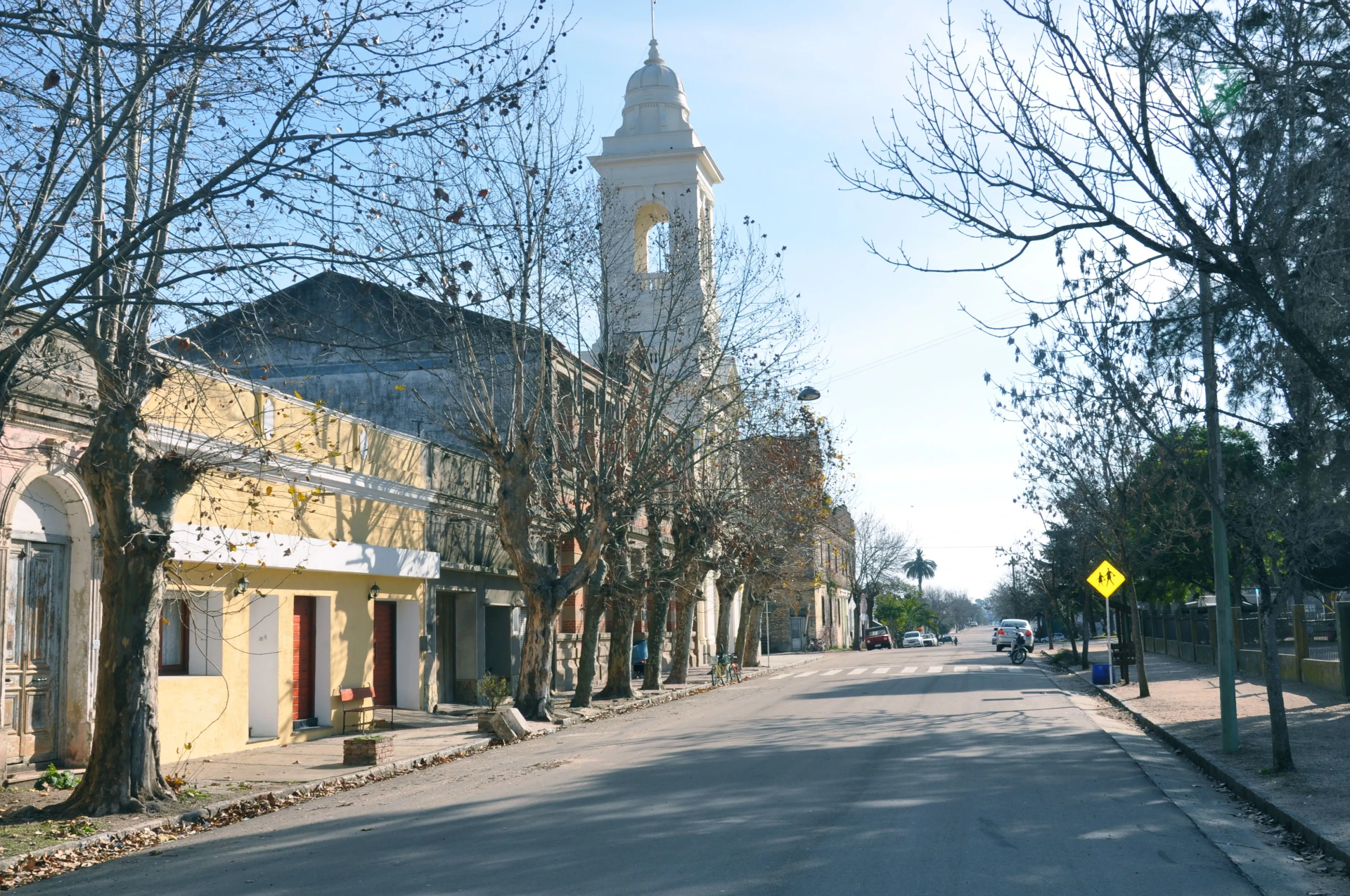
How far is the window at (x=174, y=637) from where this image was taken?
16859mm

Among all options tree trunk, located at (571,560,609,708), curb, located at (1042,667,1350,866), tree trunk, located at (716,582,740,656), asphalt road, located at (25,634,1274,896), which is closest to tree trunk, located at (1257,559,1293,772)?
curb, located at (1042,667,1350,866)

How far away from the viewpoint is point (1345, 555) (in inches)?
1324

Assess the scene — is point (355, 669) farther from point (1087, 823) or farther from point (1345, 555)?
point (1345, 555)

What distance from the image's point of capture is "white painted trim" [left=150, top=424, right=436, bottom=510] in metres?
14.0

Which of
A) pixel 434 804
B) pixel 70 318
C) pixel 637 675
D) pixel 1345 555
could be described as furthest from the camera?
pixel 637 675

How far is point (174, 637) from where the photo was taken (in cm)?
1708

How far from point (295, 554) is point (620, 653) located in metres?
12.2

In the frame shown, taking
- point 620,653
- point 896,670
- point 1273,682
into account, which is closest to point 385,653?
point 620,653

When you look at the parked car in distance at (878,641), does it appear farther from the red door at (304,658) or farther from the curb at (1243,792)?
the red door at (304,658)

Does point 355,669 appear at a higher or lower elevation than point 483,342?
lower

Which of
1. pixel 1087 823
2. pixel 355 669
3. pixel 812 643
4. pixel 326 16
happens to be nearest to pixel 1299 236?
pixel 1087 823

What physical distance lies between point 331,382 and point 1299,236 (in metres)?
22.8

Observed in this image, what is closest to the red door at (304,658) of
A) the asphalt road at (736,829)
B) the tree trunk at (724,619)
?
the asphalt road at (736,829)

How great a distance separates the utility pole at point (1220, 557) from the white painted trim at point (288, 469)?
35.6ft
